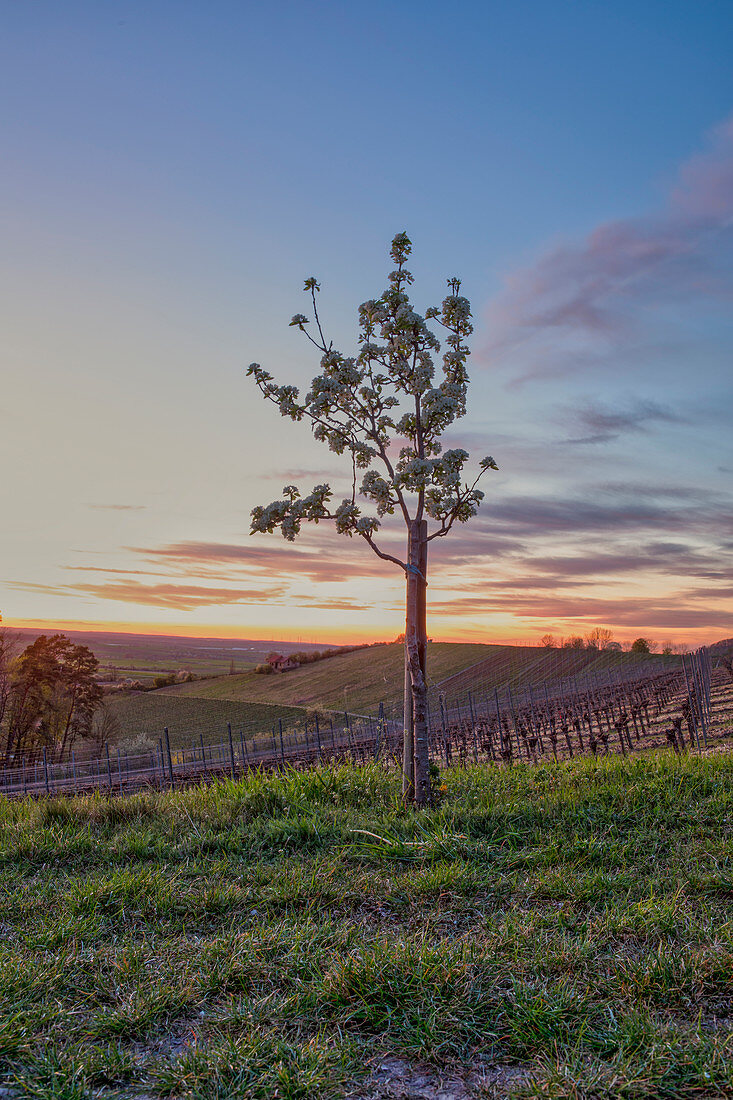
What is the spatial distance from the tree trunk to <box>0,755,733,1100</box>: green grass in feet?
1.90

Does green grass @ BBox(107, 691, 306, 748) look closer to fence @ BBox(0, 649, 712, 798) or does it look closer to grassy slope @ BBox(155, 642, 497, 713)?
fence @ BBox(0, 649, 712, 798)

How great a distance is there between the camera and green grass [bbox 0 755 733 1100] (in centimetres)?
234

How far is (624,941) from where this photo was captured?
10.5ft

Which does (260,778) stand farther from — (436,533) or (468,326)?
(468,326)

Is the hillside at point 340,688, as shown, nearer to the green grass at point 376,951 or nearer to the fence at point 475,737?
the fence at point 475,737

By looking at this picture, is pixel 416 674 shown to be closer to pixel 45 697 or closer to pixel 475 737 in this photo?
pixel 475 737

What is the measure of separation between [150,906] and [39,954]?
70 centimetres

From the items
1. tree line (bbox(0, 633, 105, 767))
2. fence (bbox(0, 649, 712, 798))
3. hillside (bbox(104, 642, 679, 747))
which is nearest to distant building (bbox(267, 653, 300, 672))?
hillside (bbox(104, 642, 679, 747))

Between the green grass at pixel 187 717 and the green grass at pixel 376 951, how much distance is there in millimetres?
38336

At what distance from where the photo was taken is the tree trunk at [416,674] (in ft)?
20.9

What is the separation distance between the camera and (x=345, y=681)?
60.7m

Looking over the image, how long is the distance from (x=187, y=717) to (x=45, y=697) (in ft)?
62.4

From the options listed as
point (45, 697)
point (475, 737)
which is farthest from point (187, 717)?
point (475, 737)

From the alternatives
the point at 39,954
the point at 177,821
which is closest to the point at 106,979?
the point at 39,954
